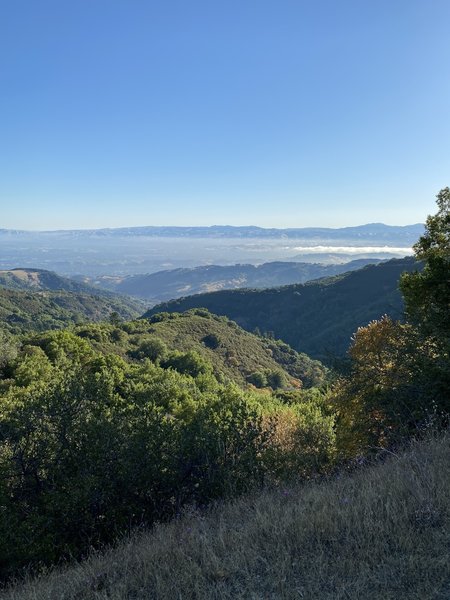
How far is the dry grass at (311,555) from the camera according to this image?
3066mm

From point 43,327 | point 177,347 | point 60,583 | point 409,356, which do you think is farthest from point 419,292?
point 43,327

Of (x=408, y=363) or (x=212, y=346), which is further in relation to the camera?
(x=212, y=346)

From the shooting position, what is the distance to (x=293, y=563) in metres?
3.45

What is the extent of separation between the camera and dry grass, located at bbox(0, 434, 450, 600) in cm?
307

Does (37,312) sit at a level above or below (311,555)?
below

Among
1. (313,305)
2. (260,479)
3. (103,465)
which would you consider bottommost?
(313,305)

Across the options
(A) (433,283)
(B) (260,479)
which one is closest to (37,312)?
(A) (433,283)

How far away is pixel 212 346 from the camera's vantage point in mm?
79688

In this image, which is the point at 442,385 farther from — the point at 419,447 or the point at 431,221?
the point at 431,221

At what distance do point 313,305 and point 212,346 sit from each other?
71773mm

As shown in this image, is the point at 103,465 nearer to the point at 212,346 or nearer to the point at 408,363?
the point at 408,363

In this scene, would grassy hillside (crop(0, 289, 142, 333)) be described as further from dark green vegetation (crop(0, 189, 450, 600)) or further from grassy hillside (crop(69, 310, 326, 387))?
dark green vegetation (crop(0, 189, 450, 600))

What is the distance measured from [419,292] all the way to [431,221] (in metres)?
3.92

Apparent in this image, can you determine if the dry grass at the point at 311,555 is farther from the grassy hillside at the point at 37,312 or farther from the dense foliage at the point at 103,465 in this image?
the grassy hillside at the point at 37,312
